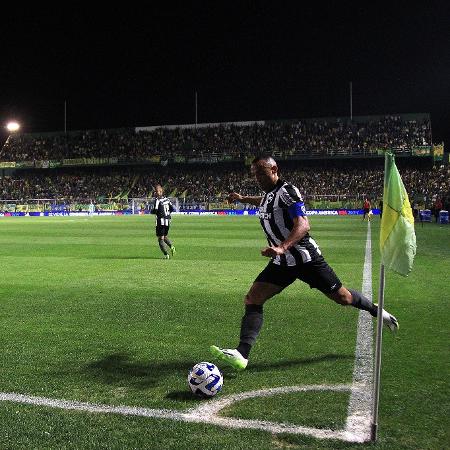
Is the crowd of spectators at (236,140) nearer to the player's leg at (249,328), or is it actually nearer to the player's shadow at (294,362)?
the player's shadow at (294,362)

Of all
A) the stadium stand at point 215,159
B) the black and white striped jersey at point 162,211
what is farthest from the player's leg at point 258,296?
the stadium stand at point 215,159

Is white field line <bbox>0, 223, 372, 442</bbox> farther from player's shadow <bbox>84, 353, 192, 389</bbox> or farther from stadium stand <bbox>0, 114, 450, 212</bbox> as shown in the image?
stadium stand <bbox>0, 114, 450, 212</bbox>

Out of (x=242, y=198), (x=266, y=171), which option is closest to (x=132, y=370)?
(x=266, y=171)

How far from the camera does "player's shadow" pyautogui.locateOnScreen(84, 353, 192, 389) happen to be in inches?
188

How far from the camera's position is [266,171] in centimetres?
506

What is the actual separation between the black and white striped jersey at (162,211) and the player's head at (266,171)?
1063 cm

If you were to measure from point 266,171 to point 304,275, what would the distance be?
3.56 feet

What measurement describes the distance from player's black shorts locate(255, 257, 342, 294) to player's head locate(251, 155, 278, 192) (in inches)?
31.5

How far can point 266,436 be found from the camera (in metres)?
3.59

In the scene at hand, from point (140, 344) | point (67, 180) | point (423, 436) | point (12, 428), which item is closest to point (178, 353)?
point (140, 344)

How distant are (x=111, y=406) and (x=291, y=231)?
7.13ft

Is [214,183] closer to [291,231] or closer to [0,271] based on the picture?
[0,271]

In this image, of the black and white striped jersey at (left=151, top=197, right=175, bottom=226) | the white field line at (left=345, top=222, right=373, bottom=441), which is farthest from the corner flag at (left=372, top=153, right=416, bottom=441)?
the black and white striped jersey at (left=151, top=197, right=175, bottom=226)

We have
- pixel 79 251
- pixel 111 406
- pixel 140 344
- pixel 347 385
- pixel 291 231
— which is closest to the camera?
pixel 111 406
